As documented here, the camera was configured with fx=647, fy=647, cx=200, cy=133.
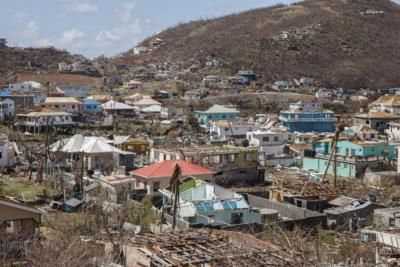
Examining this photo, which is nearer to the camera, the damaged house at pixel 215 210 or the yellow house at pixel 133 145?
the damaged house at pixel 215 210

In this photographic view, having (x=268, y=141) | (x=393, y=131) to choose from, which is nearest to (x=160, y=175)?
(x=268, y=141)

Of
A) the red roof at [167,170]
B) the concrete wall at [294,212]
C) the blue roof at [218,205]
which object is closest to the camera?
the blue roof at [218,205]

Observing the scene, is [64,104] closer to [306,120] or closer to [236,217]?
[306,120]

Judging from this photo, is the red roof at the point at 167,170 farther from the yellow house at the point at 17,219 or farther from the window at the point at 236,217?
the yellow house at the point at 17,219

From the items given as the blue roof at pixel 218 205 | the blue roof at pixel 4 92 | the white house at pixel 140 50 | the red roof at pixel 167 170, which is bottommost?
the blue roof at pixel 218 205

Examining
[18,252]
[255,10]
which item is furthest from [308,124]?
[255,10]

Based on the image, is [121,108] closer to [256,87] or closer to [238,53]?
[256,87]

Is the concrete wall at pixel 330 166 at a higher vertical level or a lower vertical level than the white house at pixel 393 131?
lower

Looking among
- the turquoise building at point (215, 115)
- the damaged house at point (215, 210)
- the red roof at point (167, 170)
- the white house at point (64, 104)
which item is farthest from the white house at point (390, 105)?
the damaged house at point (215, 210)
